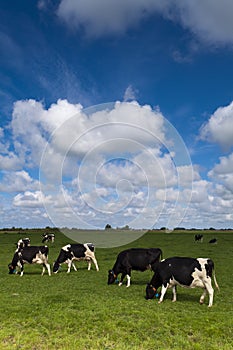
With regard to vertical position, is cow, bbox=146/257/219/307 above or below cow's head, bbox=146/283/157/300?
above

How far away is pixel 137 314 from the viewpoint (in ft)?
35.8

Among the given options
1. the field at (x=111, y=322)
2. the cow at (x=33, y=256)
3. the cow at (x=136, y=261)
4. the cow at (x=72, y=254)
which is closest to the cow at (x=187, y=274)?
the field at (x=111, y=322)

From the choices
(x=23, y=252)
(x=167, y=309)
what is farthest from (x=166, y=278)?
(x=23, y=252)

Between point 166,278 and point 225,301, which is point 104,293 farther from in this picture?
point 225,301

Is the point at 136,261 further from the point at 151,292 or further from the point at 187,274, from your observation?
the point at 187,274

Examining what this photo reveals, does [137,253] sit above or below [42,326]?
above

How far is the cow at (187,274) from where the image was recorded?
41.5 ft

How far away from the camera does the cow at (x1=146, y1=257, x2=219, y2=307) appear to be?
1266 cm

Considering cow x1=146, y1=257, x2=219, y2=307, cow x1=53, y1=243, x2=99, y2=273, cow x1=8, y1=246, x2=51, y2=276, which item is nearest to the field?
cow x1=146, y1=257, x2=219, y2=307

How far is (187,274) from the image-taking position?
42.0 feet

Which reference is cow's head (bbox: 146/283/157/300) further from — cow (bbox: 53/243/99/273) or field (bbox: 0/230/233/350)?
cow (bbox: 53/243/99/273)

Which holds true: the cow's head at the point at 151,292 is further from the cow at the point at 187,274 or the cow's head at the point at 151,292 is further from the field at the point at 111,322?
the field at the point at 111,322

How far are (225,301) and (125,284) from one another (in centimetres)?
576

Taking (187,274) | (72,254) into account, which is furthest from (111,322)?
(72,254)
